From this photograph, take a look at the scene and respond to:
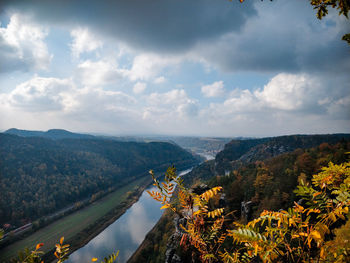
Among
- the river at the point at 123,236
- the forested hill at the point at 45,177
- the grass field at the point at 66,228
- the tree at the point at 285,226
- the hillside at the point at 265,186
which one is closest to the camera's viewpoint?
the tree at the point at 285,226

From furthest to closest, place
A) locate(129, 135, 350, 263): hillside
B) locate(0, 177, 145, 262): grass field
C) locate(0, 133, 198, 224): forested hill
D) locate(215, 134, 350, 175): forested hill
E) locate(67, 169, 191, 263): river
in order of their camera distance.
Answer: locate(215, 134, 350, 175): forested hill < locate(0, 133, 198, 224): forested hill < locate(0, 177, 145, 262): grass field < locate(67, 169, 191, 263): river < locate(129, 135, 350, 263): hillside

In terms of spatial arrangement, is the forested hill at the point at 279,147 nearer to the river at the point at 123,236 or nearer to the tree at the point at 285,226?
the river at the point at 123,236

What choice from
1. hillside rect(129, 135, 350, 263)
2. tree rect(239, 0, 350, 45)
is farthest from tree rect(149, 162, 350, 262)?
hillside rect(129, 135, 350, 263)

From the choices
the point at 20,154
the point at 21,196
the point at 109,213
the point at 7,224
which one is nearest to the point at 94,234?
the point at 109,213

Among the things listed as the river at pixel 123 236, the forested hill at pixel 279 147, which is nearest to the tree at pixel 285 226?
the river at pixel 123 236

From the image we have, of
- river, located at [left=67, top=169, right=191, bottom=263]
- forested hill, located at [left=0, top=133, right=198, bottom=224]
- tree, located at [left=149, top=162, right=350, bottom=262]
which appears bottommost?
river, located at [left=67, top=169, right=191, bottom=263]

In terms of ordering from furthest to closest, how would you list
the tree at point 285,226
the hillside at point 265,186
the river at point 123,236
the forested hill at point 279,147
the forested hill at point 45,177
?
the forested hill at point 279,147 < the forested hill at point 45,177 < the river at point 123,236 < the hillside at point 265,186 < the tree at point 285,226

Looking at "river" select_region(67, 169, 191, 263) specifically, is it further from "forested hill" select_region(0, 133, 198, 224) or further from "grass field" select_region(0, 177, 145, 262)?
"forested hill" select_region(0, 133, 198, 224)
